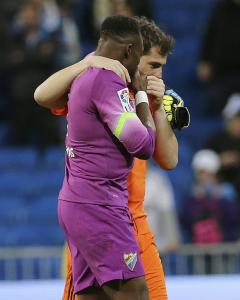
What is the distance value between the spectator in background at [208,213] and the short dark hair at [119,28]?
149 inches

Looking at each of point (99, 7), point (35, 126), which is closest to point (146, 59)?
point (35, 126)

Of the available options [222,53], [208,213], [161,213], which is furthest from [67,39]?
[208,213]

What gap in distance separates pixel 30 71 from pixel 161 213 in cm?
228

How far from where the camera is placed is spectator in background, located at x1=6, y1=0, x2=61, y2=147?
30.6 feet

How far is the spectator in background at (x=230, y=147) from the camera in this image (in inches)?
330

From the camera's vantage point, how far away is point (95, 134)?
3936 mm

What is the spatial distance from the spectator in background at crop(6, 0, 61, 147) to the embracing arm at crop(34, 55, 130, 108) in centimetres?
511

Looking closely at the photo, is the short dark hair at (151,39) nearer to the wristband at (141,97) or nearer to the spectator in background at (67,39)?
the wristband at (141,97)

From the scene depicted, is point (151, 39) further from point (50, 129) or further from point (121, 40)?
point (50, 129)

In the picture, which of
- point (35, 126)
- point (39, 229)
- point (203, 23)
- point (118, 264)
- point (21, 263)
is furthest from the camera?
point (203, 23)

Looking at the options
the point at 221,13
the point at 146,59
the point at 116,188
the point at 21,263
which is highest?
the point at 221,13

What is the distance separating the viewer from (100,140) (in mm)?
3941

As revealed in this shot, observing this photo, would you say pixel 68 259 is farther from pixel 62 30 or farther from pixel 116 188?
pixel 62 30

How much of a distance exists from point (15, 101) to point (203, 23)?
253cm
